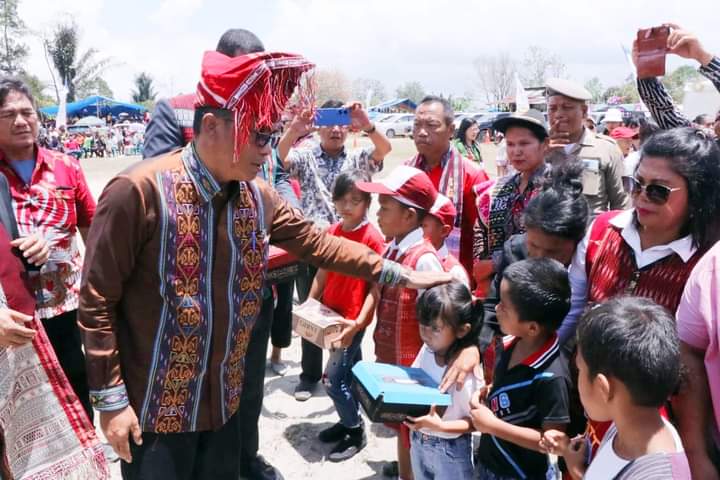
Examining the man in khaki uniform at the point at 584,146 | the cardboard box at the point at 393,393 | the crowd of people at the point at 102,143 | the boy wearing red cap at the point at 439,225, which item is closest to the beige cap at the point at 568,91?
the man in khaki uniform at the point at 584,146

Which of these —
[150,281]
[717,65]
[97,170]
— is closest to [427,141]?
[717,65]

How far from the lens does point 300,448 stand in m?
3.59

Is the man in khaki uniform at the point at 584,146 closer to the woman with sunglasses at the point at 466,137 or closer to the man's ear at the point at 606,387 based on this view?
the man's ear at the point at 606,387

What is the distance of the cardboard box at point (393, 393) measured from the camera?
201 centimetres

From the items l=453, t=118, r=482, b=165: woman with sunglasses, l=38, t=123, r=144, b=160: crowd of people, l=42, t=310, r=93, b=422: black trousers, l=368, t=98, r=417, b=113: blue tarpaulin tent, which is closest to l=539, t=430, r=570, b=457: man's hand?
l=42, t=310, r=93, b=422: black trousers

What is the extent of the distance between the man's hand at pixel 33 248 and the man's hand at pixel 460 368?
1.77m

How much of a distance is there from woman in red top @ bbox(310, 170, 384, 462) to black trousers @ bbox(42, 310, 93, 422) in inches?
51.4

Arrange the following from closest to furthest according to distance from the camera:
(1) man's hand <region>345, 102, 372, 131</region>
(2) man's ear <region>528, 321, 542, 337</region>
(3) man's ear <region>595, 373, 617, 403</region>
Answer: (3) man's ear <region>595, 373, 617, 403</region>
(2) man's ear <region>528, 321, 542, 337</region>
(1) man's hand <region>345, 102, 372, 131</region>

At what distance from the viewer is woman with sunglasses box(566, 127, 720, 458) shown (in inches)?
73.4

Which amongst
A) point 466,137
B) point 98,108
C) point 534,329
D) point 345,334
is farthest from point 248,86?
point 98,108

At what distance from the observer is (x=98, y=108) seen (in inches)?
1778

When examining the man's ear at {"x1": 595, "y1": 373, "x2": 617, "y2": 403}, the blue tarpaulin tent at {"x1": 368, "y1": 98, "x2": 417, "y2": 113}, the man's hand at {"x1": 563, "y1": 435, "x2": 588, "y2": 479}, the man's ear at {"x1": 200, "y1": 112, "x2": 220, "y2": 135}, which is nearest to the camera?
the man's ear at {"x1": 595, "y1": 373, "x2": 617, "y2": 403}

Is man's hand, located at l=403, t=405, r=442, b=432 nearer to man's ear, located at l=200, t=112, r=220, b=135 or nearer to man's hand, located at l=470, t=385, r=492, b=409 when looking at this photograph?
man's hand, located at l=470, t=385, r=492, b=409

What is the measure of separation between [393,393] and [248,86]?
3.70 ft
